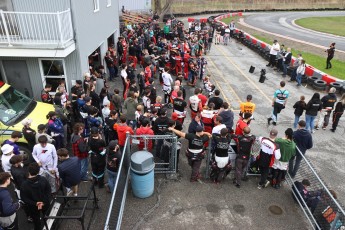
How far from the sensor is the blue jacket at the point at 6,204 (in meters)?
4.88

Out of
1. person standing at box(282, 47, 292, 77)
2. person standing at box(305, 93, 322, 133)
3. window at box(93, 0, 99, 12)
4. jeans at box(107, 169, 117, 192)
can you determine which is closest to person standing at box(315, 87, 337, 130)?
person standing at box(305, 93, 322, 133)

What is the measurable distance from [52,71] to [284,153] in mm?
9157

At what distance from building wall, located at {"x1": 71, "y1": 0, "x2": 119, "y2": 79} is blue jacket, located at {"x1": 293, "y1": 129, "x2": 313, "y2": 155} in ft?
27.8

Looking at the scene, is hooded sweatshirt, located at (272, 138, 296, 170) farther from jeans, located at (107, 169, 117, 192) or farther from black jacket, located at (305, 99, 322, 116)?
jeans, located at (107, 169, 117, 192)

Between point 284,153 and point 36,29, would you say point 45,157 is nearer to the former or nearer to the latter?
point 36,29

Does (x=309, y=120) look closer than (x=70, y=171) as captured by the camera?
No

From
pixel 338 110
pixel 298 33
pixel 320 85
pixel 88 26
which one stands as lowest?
pixel 298 33

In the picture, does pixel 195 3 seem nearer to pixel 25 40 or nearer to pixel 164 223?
pixel 25 40

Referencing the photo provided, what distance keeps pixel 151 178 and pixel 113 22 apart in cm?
1440

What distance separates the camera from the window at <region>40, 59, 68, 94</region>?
10914mm

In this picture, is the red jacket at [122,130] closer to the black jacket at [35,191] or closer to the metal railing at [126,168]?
the metal railing at [126,168]

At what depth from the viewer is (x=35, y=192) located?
17.5 ft

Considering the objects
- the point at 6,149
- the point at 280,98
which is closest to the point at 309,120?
the point at 280,98

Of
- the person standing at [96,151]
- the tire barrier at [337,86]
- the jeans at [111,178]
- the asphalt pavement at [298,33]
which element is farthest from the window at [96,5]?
the asphalt pavement at [298,33]
